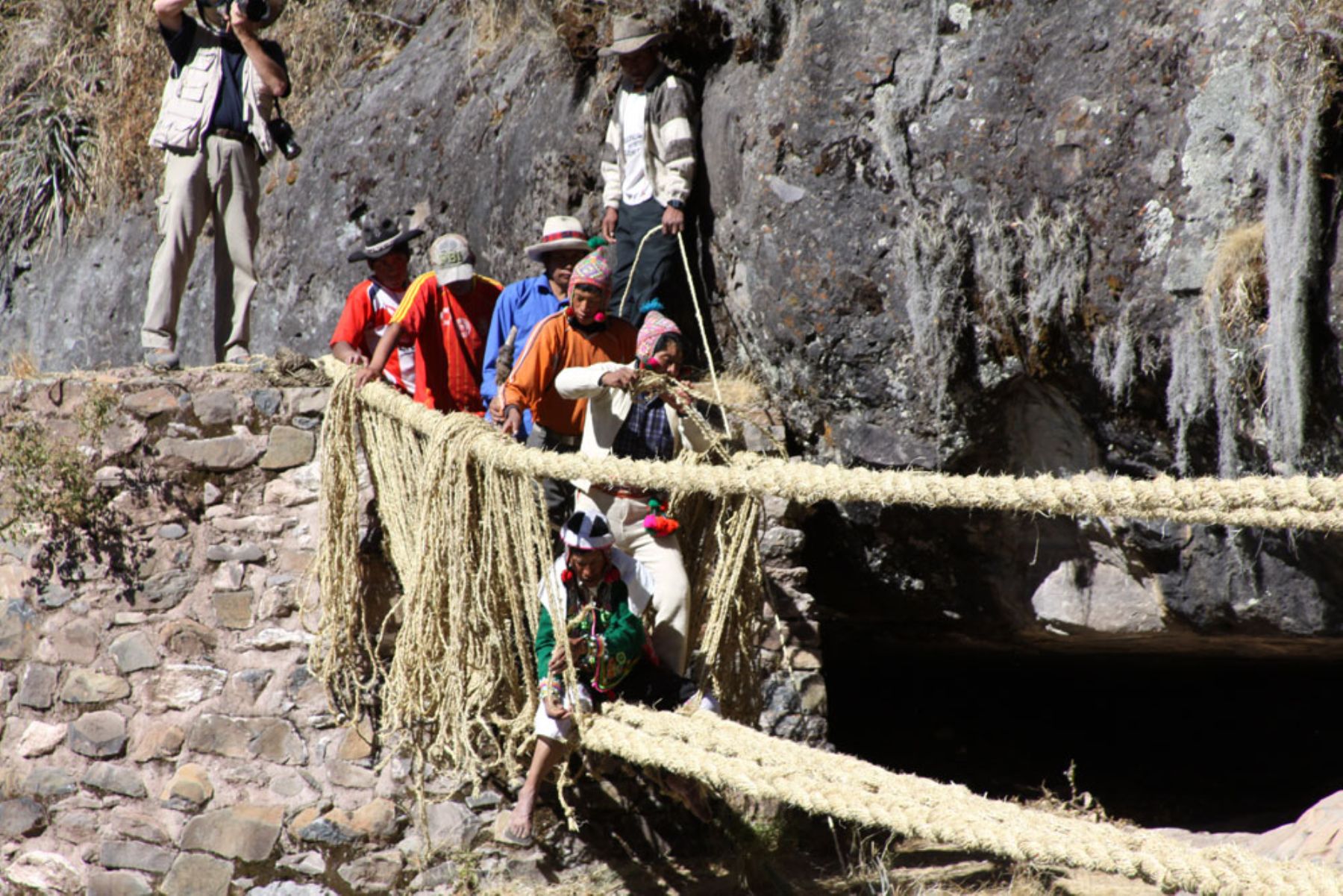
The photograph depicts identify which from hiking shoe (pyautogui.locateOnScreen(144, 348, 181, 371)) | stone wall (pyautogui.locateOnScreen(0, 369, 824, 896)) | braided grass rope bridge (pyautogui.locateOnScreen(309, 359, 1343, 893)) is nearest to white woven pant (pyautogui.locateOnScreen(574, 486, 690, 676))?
braided grass rope bridge (pyautogui.locateOnScreen(309, 359, 1343, 893))

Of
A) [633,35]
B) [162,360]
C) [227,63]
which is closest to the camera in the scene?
[162,360]

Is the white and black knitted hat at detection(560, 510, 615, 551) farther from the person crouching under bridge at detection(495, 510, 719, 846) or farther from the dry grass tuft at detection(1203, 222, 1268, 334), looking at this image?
the dry grass tuft at detection(1203, 222, 1268, 334)

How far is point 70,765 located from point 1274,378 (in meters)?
4.32

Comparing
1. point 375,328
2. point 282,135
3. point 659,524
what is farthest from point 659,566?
point 282,135

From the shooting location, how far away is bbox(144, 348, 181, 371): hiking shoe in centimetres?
495

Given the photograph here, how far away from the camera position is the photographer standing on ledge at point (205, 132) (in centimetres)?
502

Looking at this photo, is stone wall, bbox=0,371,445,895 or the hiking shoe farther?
the hiking shoe

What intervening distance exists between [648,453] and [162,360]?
7.31 ft

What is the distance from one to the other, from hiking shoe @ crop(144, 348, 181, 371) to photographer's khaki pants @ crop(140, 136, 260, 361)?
28 millimetres

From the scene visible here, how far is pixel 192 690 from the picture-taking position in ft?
15.1

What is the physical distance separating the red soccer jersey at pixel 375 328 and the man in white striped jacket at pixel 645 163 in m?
1.10

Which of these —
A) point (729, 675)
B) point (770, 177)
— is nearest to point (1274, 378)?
point (729, 675)

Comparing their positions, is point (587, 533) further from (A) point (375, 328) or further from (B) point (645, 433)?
(A) point (375, 328)

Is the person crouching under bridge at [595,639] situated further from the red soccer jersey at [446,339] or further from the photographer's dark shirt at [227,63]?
the photographer's dark shirt at [227,63]
